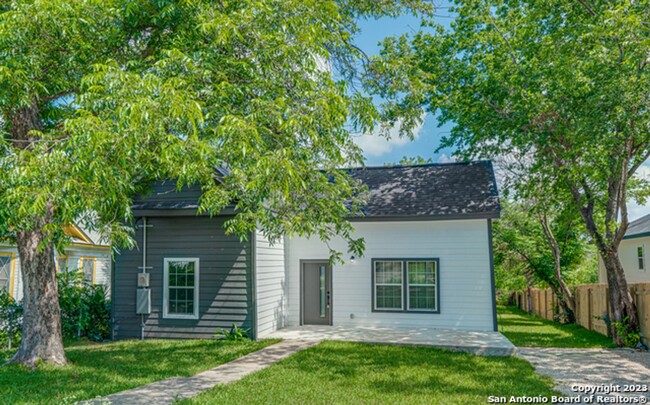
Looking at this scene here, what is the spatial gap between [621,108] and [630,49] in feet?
3.27

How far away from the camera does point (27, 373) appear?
7289 mm

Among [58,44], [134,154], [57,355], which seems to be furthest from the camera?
[57,355]

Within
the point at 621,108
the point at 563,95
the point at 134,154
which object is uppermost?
the point at 563,95

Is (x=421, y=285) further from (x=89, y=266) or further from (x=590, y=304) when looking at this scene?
(x=89, y=266)

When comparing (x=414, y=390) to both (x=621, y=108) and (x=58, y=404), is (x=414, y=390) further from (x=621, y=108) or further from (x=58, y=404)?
(x=621, y=108)

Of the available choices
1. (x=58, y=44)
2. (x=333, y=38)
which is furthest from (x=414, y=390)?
(x=58, y=44)

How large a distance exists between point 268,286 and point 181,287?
1955mm

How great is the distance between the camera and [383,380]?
22.9ft

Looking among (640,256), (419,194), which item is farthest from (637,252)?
(419,194)

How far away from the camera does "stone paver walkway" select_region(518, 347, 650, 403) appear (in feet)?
22.0

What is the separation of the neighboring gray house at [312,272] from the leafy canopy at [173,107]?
3.39 meters

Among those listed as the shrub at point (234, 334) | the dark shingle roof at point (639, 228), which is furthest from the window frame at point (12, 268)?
the dark shingle roof at point (639, 228)

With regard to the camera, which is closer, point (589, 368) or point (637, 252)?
point (589, 368)

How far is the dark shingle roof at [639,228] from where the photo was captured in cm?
1613
